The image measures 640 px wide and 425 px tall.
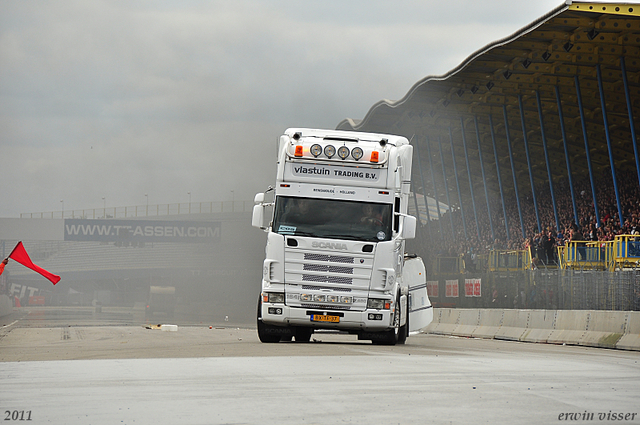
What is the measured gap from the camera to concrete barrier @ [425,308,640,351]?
18.8 metres

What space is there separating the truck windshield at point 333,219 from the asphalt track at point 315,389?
10.7 ft

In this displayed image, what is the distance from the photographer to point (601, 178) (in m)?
50.0

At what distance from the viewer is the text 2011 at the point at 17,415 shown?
6.93 metres

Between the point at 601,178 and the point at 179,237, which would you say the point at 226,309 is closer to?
the point at 179,237

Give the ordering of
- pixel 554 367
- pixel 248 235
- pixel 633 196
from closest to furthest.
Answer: pixel 554 367
pixel 633 196
pixel 248 235

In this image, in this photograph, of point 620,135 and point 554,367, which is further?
point 620,135

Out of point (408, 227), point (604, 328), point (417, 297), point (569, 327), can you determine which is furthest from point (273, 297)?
point (569, 327)

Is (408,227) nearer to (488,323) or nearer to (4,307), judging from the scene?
(488,323)

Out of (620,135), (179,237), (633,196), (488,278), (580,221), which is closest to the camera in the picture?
(488,278)

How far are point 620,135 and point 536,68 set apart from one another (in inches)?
457

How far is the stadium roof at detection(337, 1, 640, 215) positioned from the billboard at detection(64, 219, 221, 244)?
2984 cm

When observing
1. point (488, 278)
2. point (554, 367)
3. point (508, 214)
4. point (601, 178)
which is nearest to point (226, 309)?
point (508, 214)

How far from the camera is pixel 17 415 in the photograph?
7.07m

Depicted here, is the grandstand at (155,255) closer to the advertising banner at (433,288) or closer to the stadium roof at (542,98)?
the stadium roof at (542,98)
